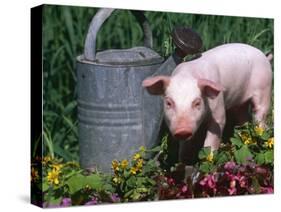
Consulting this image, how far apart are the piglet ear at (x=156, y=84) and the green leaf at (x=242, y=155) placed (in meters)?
0.87

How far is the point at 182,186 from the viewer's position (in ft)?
21.5

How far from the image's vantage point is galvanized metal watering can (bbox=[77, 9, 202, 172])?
6184 millimetres

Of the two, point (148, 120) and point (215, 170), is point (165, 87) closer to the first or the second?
point (148, 120)

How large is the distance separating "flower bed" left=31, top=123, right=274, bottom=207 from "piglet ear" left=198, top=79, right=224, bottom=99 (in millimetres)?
462

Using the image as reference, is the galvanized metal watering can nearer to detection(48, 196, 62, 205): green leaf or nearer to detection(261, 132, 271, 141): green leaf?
detection(48, 196, 62, 205): green leaf

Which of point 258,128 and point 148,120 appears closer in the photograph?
point 148,120

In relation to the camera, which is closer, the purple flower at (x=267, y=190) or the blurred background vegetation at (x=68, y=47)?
the blurred background vegetation at (x=68, y=47)

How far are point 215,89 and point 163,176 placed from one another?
0.78 meters

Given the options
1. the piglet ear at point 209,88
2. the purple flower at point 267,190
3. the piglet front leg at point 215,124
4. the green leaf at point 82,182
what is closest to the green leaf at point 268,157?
the purple flower at point 267,190

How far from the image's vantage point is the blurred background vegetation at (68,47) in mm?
6047

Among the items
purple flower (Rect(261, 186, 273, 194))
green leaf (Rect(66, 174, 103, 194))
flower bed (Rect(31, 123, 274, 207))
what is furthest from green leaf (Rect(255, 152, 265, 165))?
green leaf (Rect(66, 174, 103, 194))

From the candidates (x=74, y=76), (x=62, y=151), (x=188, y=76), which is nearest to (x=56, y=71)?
(x=74, y=76)

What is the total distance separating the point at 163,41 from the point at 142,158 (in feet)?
3.01

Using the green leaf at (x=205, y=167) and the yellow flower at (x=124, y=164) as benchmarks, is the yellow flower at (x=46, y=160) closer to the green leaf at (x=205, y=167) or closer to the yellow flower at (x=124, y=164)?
the yellow flower at (x=124, y=164)
